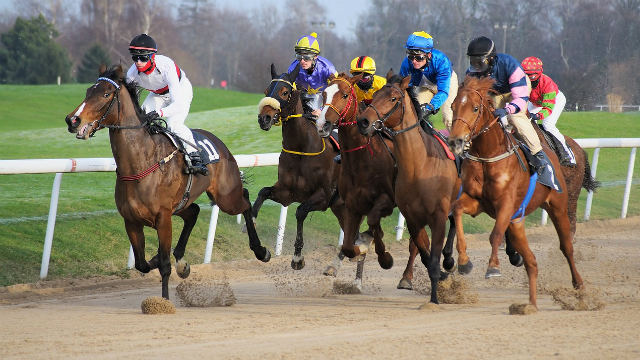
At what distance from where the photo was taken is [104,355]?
4844mm

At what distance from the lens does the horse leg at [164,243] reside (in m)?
6.71

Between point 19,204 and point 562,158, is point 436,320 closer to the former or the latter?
point 562,158

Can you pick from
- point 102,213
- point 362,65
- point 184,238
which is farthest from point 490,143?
point 102,213

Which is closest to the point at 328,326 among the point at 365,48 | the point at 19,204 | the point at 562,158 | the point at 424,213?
the point at 424,213

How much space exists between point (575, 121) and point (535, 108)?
17.1 meters

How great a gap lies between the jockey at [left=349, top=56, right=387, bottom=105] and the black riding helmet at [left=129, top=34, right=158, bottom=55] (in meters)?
1.65

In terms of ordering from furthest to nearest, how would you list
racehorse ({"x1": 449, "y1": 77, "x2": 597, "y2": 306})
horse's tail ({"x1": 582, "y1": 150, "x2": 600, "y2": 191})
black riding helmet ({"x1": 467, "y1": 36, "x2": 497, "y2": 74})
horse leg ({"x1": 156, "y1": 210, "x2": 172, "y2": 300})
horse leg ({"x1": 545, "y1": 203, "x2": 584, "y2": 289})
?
horse's tail ({"x1": 582, "y1": 150, "x2": 600, "y2": 191})
horse leg ({"x1": 545, "y1": 203, "x2": 584, "y2": 289})
black riding helmet ({"x1": 467, "y1": 36, "x2": 497, "y2": 74})
horse leg ({"x1": 156, "y1": 210, "x2": 172, "y2": 300})
racehorse ({"x1": 449, "y1": 77, "x2": 597, "y2": 306})

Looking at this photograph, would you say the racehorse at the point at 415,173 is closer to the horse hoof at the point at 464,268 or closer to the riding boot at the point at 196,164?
the horse hoof at the point at 464,268

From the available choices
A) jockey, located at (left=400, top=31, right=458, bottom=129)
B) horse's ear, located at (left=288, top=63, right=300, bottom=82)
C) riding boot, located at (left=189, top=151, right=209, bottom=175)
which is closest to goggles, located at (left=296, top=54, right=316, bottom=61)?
horse's ear, located at (left=288, top=63, right=300, bottom=82)

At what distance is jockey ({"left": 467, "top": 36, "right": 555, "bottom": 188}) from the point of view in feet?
22.7

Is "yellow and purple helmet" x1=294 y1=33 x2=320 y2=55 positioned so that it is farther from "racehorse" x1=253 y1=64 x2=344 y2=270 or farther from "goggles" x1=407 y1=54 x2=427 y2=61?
"goggles" x1=407 y1=54 x2=427 y2=61

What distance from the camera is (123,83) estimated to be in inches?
265

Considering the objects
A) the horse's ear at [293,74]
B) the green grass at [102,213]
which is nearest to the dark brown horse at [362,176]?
the horse's ear at [293,74]

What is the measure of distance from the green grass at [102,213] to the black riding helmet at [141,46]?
7.27 ft
